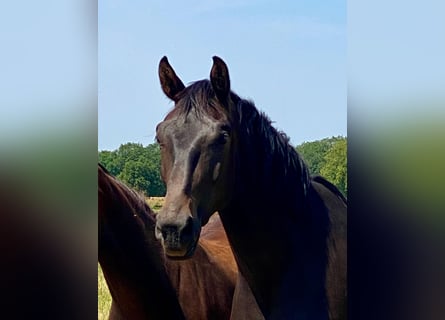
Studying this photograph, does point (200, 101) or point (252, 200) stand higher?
point (200, 101)

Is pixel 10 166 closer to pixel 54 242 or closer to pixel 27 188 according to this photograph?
pixel 27 188

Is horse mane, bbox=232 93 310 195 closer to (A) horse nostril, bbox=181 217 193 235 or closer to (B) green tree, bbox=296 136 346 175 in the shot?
(B) green tree, bbox=296 136 346 175

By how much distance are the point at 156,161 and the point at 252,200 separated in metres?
0.40

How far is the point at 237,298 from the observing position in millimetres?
3129

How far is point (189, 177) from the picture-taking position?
271 cm

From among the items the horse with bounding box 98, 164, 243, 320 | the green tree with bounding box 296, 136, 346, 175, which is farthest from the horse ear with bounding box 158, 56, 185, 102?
the green tree with bounding box 296, 136, 346, 175

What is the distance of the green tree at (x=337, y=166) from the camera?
9.83 feet

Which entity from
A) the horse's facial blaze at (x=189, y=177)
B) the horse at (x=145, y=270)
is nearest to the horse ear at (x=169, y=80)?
the horse's facial blaze at (x=189, y=177)

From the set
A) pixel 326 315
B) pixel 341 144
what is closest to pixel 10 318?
pixel 326 315

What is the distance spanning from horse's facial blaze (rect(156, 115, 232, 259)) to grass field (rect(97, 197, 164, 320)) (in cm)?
25

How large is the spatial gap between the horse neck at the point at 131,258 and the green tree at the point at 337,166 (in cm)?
74

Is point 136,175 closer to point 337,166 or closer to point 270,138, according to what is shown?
point 270,138

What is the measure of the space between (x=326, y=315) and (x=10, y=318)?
47.5 inches

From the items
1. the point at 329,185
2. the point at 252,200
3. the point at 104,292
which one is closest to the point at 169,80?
the point at 252,200
